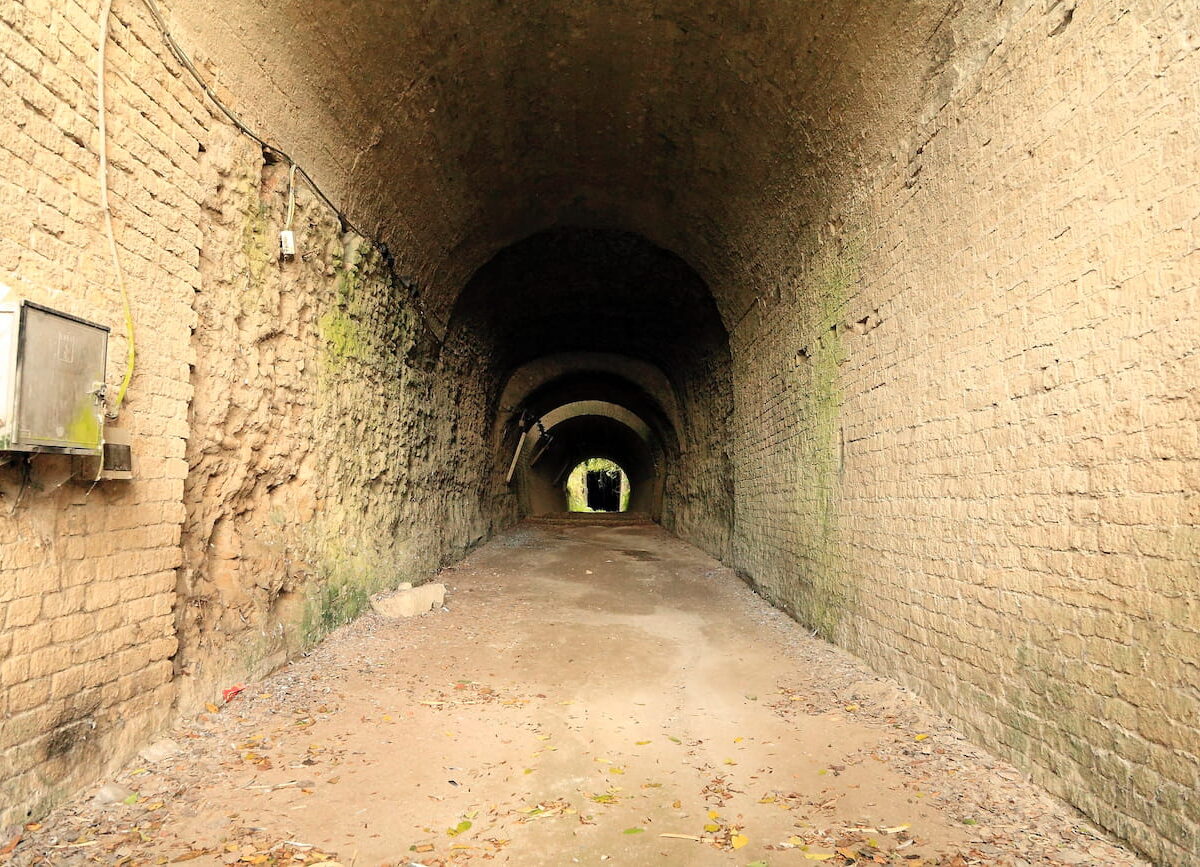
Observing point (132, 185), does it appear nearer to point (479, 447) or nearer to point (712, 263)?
point (712, 263)

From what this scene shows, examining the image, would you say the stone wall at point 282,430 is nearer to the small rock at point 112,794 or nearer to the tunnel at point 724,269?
the tunnel at point 724,269

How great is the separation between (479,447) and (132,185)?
31.0ft

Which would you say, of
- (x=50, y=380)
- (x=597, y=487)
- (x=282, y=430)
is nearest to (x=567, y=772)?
(x=50, y=380)

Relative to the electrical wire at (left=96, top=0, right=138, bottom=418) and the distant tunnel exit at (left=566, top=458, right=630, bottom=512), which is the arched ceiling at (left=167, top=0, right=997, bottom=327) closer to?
the electrical wire at (left=96, top=0, right=138, bottom=418)

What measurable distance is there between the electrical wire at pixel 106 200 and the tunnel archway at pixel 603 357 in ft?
21.2

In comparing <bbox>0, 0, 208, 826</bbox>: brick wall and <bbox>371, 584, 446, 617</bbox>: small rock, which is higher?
<bbox>0, 0, 208, 826</bbox>: brick wall

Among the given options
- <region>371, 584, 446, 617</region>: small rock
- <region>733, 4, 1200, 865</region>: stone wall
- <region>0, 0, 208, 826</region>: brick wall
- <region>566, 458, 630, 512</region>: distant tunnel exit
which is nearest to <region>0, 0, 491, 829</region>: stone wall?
<region>0, 0, 208, 826</region>: brick wall

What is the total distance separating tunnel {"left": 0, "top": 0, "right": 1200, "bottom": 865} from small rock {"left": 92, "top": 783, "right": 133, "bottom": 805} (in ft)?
0.33

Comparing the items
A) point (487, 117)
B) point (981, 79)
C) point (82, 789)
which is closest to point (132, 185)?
point (82, 789)

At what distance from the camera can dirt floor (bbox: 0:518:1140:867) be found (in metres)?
2.82

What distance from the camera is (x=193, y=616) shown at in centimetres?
402

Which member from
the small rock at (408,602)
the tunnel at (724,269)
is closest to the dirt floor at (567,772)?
the tunnel at (724,269)

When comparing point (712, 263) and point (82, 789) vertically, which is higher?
point (712, 263)

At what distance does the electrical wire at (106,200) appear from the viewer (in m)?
3.25
